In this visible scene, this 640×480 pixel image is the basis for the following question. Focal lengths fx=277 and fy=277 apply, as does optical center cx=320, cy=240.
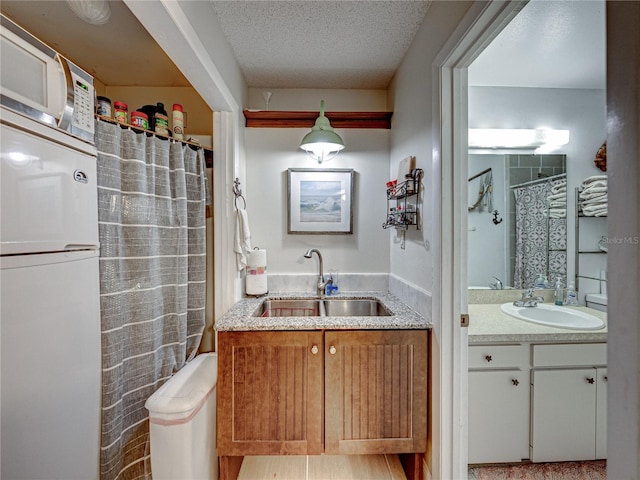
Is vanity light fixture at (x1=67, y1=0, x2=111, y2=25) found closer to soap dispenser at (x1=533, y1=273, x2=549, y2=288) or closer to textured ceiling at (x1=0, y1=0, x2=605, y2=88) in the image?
textured ceiling at (x1=0, y1=0, x2=605, y2=88)

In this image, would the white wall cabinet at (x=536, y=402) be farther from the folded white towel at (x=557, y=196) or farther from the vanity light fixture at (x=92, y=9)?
the vanity light fixture at (x=92, y=9)

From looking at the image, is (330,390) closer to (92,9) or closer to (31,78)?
(31,78)

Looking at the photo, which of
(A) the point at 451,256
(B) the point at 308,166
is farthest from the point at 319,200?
(A) the point at 451,256

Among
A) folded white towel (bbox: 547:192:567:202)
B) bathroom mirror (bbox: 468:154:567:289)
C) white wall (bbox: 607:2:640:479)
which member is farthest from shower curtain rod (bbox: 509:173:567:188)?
white wall (bbox: 607:2:640:479)

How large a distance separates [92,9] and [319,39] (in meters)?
1.11

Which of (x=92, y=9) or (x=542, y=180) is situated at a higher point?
(x=92, y=9)

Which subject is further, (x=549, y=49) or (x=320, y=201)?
(x=320, y=201)

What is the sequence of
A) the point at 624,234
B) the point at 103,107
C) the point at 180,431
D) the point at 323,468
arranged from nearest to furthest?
1. the point at 624,234
2. the point at 180,431
3. the point at 103,107
4. the point at 323,468

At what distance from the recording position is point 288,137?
214 cm

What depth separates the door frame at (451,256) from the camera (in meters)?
1.26

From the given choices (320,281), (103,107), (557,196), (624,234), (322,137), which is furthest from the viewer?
(320,281)

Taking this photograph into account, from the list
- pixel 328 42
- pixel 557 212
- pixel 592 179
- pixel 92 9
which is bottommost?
pixel 557 212

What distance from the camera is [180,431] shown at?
1.18 m

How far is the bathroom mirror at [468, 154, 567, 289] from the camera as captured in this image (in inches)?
77.0
